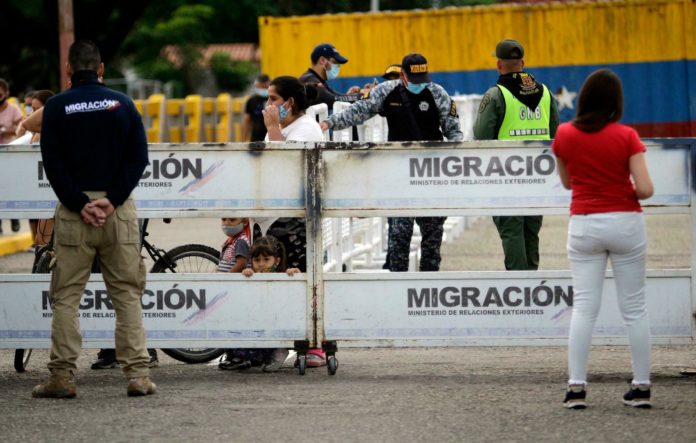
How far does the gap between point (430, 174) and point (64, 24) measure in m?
13.1

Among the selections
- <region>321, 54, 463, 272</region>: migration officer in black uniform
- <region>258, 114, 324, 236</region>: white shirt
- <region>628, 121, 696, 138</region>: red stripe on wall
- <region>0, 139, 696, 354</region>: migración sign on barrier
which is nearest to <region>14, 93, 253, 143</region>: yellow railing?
<region>628, 121, 696, 138</region>: red stripe on wall

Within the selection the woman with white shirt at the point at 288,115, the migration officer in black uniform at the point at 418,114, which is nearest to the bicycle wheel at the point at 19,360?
the woman with white shirt at the point at 288,115

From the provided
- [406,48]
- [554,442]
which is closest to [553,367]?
[554,442]

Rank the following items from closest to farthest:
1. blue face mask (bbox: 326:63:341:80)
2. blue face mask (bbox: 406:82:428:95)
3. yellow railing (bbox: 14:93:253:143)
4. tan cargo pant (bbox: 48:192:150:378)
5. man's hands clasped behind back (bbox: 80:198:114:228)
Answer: man's hands clasped behind back (bbox: 80:198:114:228)
tan cargo pant (bbox: 48:192:150:378)
blue face mask (bbox: 406:82:428:95)
blue face mask (bbox: 326:63:341:80)
yellow railing (bbox: 14:93:253:143)

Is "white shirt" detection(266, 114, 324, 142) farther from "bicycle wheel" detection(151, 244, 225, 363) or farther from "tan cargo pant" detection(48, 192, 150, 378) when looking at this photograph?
"tan cargo pant" detection(48, 192, 150, 378)

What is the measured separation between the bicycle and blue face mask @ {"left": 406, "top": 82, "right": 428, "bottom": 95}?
6.86ft

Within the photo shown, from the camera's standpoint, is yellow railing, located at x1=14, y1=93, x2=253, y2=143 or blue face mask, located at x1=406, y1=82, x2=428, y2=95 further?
yellow railing, located at x1=14, y1=93, x2=253, y2=143

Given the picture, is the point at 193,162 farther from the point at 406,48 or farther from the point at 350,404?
the point at 406,48

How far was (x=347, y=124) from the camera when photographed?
32.8ft

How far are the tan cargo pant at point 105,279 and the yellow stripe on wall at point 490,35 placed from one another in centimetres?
1862

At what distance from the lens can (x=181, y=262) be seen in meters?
8.98

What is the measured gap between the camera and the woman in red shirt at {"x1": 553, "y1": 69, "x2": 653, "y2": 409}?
682 centimetres

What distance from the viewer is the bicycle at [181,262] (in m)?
8.82

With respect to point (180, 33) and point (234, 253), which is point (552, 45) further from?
point (180, 33)
